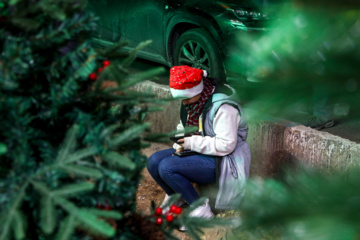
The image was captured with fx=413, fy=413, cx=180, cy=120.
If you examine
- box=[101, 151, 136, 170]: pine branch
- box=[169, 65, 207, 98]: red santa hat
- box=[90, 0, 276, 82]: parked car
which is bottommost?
box=[101, 151, 136, 170]: pine branch

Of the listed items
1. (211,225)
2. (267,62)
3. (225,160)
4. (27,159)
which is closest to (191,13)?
(225,160)

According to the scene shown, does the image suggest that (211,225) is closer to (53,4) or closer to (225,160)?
(53,4)

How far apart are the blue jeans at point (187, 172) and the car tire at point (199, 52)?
5.22 feet

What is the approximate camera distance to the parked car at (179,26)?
4.43m

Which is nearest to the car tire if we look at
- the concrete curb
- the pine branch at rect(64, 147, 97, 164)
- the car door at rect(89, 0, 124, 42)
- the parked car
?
the parked car

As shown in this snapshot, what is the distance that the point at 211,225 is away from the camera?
1598 millimetres

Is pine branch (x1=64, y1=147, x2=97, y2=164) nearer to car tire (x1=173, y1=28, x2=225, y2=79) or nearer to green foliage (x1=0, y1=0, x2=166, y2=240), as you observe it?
green foliage (x1=0, y1=0, x2=166, y2=240)

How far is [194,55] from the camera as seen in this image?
4.88 m

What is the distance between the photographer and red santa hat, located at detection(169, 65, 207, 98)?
114 inches

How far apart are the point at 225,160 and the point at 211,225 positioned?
4.68ft

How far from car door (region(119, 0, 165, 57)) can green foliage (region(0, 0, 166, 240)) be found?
408 centimetres

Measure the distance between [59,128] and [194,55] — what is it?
144 inches

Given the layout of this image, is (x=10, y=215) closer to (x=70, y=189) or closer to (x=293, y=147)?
(x=70, y=189)

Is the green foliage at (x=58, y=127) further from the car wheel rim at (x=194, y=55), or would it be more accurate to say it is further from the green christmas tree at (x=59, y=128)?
the car wheel rim at (x=194, y=55)
